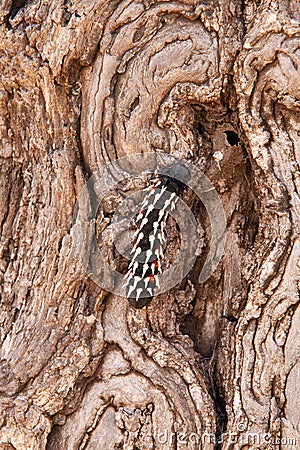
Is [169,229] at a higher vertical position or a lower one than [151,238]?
higher

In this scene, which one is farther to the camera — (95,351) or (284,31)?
(95,351)

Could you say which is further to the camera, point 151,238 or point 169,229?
point 169,229

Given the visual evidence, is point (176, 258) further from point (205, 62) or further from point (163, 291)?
point (205, 62)

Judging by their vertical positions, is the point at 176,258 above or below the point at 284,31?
below

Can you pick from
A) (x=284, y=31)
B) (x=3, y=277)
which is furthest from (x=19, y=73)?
(x=284, y=31)
